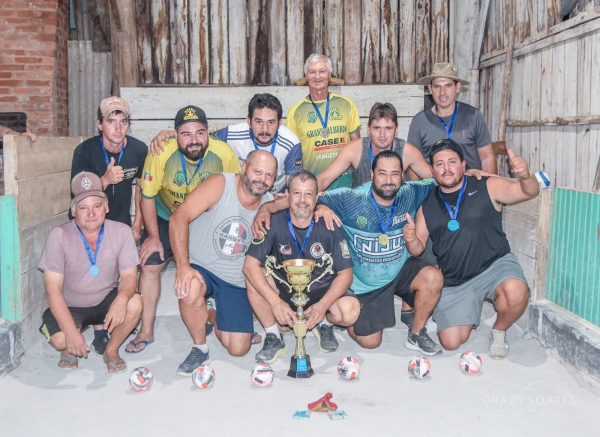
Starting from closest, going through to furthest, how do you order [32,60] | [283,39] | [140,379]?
[140,379] → [283,39] → [32,60]

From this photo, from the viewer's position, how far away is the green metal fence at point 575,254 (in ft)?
13.8

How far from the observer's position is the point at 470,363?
4152 mm

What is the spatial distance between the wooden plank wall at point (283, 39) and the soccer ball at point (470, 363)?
461 centimetres

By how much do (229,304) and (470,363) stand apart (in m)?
1.83

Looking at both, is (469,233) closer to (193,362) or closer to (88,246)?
(193,362)

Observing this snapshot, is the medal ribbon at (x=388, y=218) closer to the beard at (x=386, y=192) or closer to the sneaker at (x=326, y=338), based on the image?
the beard at (x=386, y=192)

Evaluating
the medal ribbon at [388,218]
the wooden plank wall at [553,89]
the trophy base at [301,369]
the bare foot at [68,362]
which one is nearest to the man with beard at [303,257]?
the trophy base at [301,369]

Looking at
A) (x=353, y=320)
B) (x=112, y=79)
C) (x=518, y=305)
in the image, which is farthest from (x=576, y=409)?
(x=112, y=79)

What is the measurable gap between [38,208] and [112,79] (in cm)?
356

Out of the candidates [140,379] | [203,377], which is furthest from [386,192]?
[140,379]

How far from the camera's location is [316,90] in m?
5.62

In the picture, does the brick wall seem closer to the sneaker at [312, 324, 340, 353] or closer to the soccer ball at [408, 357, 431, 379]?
the sneaker at [312, 324, 340, 353]

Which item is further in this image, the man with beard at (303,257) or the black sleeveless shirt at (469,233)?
the black sleeveless shirt at (469,233)

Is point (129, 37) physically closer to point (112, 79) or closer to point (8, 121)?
point (112, 79)
